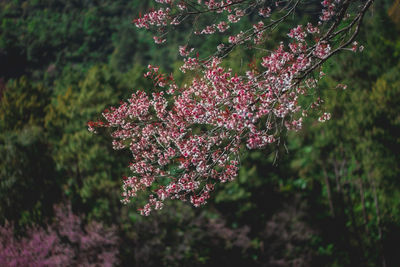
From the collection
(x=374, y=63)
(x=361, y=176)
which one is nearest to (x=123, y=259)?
(x=361, y=176)

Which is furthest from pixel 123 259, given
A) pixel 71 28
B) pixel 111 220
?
pixel 71 28

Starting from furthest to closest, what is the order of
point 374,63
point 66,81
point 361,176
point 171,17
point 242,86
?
1. point 66,81
2. point 374,63
3. point 361,176
4. point 171,17
5. point 242,86

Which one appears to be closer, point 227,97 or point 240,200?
point 227,97

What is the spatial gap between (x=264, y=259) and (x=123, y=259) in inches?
135

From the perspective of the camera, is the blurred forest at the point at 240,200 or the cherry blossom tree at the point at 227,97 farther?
the blurred forest at the point at 240,200

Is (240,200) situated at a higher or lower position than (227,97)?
higher

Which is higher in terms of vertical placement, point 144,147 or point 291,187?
point 291,187

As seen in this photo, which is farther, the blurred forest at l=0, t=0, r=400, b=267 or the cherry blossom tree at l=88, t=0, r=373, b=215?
the blurred forest at l=0, t=0, r=400, b=267

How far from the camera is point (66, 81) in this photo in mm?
28281

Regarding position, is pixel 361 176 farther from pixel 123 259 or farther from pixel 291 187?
pixel 123 259

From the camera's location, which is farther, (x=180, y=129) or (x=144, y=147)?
(x=144, y=147)

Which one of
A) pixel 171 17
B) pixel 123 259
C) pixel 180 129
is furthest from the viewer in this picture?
pixel 123 259

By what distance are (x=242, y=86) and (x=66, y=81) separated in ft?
88.8

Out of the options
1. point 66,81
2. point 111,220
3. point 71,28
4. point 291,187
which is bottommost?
point 111,220
